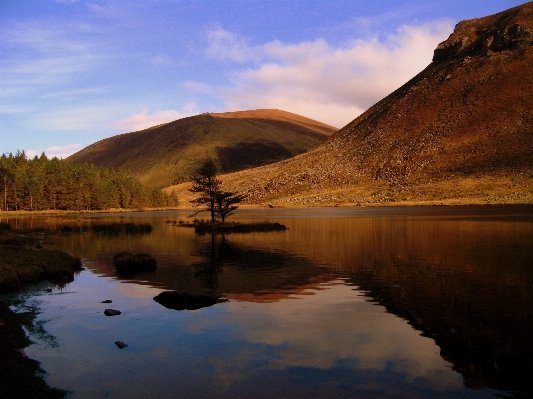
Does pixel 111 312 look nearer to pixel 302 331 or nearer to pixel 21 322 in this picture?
pixel 21 322

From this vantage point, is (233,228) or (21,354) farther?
(233,228)

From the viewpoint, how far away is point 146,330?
18.6 meters

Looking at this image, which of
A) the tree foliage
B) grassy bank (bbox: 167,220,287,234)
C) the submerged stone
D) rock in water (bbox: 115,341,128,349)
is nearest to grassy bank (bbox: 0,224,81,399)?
rock in water (bbox: 115,341,128,349)

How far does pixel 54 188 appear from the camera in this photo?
535 feet

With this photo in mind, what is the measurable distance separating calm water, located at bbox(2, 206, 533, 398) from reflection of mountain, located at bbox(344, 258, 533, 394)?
60 mm

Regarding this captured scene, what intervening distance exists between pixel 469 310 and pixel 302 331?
7.63m

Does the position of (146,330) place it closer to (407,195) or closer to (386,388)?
(386,388)

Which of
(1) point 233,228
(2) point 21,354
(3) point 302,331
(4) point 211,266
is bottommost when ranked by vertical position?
(3) point 302,331

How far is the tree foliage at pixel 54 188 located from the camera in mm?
151750

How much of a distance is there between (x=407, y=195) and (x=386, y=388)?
159673 mm

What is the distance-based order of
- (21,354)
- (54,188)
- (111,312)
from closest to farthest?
1. (21,354)
2. (111,312)
3. (54,188)

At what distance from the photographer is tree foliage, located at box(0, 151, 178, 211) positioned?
15175 cm

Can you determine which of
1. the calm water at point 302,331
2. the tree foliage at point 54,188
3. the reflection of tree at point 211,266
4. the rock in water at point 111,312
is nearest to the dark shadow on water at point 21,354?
the calm water at point 302,331

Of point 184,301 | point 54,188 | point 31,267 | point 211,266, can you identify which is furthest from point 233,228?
point 54,188
